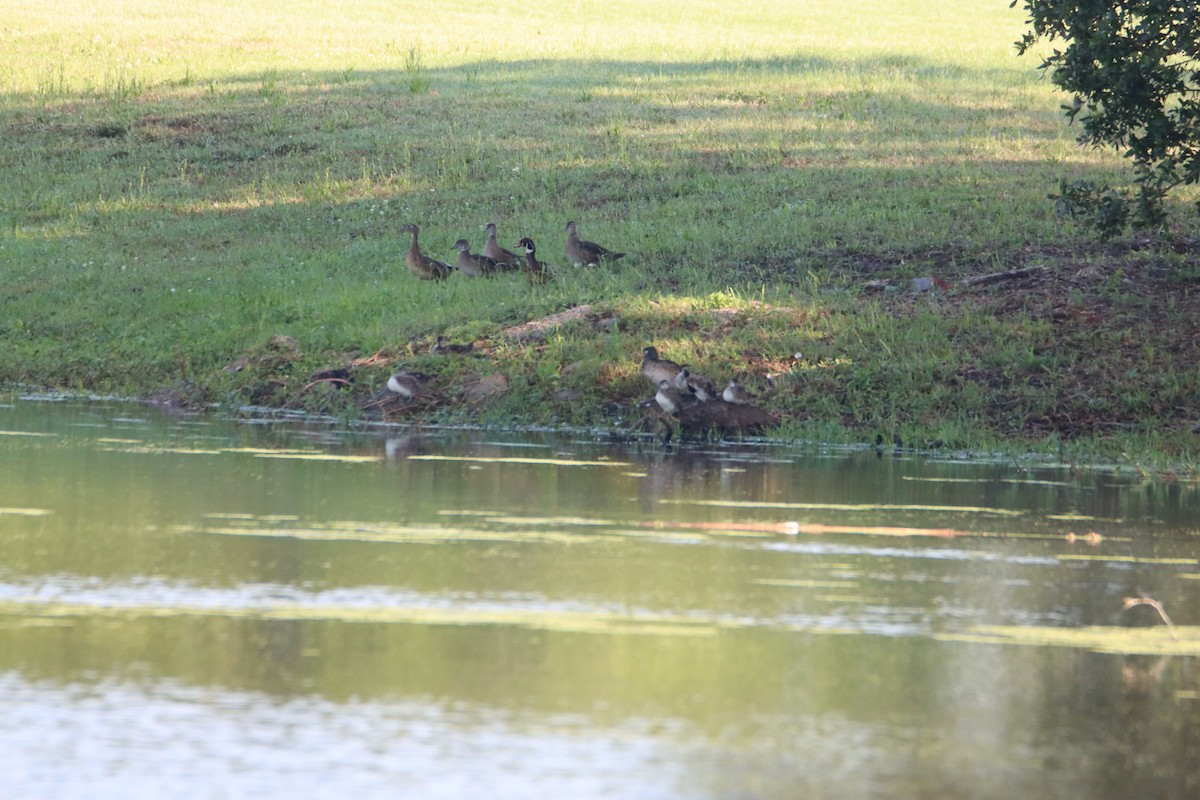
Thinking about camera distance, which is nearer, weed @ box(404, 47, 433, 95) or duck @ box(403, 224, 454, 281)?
duck @ box(403, 224, 454, 281)

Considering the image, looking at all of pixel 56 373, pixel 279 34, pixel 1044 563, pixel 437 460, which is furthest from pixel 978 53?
pixel 1044 563

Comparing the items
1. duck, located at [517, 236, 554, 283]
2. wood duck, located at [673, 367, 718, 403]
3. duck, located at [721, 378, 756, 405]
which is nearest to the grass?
duck, located at [517, 236, 554, 283]

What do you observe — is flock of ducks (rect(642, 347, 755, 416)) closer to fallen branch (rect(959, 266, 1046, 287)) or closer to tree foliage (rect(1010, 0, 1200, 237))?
fallen branch (rect(959, 266, 1046, 287))

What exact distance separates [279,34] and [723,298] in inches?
1084

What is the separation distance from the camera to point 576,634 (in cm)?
765

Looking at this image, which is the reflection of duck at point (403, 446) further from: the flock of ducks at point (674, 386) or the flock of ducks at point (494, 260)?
the flock of ducks at point (494, 260)

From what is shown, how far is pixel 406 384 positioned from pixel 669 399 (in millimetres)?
2734

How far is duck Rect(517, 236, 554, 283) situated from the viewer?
773 inches

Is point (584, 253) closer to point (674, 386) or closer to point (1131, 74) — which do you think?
point (674, 386)

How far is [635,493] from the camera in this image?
1182 cm

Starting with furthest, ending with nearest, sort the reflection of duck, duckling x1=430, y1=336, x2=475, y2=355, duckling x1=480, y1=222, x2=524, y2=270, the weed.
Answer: the weed
duckling x1=480, y1=222, x2=524, y2=270
duckling x1=430, y1=336, x2=475, y2=355
the reflection of duck

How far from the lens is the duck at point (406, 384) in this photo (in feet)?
52.6

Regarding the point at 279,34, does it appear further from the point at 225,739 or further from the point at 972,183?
the point at 225,739

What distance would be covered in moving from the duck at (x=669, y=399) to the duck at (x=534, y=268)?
16.5ft
